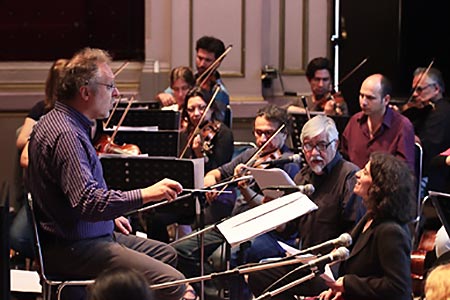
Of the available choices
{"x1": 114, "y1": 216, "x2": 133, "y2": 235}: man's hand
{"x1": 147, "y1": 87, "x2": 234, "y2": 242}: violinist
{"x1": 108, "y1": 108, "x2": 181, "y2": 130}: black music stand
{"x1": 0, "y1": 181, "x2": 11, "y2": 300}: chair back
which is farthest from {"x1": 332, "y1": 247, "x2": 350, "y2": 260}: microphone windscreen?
{"x1": 108, "y1": 108, "x2": 181, "y2": 130}: black music stand

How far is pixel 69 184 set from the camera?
3.77 m

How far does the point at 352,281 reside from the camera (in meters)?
3.88

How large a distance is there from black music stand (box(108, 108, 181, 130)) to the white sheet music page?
2.22 m

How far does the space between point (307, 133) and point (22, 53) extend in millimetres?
4076

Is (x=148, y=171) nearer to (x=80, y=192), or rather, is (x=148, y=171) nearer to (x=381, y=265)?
(x=80, y=192)

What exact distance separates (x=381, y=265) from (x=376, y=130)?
7.25 feet

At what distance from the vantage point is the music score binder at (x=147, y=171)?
14.8 ft

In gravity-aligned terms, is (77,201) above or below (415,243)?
above

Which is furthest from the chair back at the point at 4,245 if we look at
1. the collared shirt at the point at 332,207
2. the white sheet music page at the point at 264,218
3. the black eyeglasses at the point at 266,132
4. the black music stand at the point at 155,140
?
the black eyeglasses at the point at 266,132

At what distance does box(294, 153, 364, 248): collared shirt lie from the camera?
4.50m

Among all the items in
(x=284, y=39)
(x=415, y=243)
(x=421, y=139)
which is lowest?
(x=415, y=243)

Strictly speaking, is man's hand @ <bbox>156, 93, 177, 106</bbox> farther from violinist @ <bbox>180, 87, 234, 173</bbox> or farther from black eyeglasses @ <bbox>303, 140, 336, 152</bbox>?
black eyeglasses @ <bbox>303, 140, 336, 152</bbox>

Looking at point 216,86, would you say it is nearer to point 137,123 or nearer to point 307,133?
point 137,123

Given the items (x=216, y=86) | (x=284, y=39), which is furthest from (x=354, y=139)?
(x=284, y=39)
